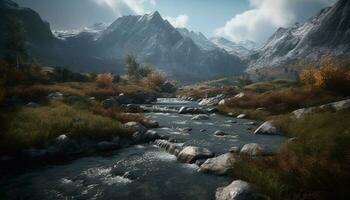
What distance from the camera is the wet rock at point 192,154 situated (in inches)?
822

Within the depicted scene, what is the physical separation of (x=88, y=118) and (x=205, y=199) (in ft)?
52.1

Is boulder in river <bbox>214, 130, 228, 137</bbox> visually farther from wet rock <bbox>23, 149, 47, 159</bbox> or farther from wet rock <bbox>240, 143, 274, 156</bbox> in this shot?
wet rock <bbox>23, 149, 47, 159</bbox>

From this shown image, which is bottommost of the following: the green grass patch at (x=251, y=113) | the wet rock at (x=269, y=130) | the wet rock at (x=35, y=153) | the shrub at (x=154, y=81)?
the wet rock at (x=35, y=153)

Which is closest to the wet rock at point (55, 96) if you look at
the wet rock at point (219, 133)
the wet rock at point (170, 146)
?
the wet rock at point (170, 146)

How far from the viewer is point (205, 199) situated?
14.6m

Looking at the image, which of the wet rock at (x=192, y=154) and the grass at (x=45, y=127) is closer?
the grass at (x=45, y=127)

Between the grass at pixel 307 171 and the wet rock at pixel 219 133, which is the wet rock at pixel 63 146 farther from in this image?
the wet rock at pixel 219 133

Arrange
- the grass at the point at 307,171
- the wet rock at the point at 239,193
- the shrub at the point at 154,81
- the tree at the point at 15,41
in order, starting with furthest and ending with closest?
the shrub at the point at 154,81
the tree at the point at 15,41
the wet rock at the point at 239,193
the grass at the point at 307,171

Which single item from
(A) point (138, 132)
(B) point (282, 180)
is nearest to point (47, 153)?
(A) point (138, 132)

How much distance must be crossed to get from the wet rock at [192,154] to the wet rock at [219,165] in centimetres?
164

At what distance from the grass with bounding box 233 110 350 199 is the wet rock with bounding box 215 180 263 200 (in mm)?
510

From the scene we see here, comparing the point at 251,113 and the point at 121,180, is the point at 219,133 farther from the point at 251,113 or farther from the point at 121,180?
the point at 121,180

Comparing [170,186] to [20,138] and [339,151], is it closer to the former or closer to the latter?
[339,151]

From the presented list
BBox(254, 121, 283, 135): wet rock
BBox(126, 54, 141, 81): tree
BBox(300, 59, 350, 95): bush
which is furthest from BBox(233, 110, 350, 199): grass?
BBox(126, 54, 141, 81): tree
